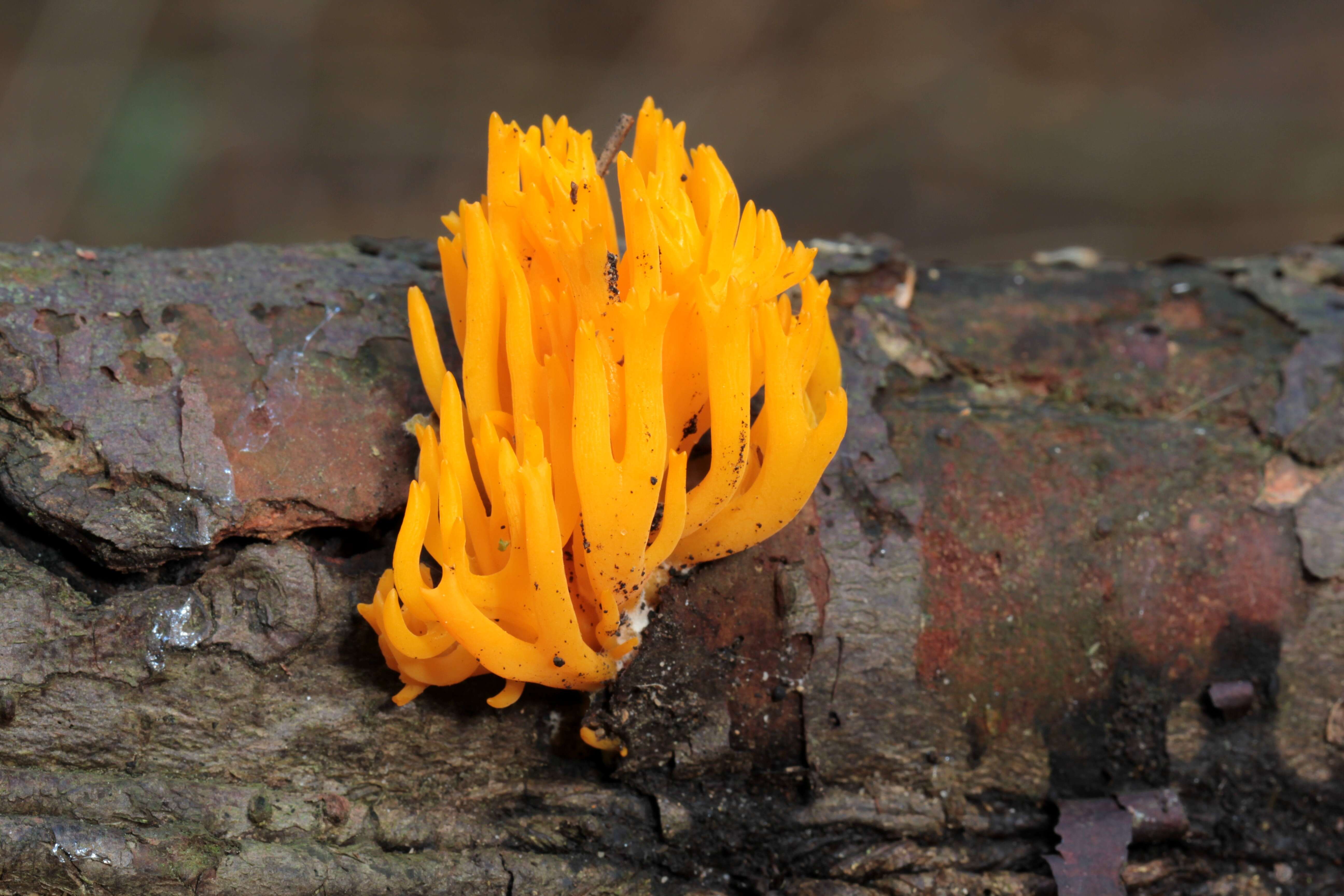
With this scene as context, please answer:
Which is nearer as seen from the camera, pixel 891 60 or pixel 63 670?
pixel 63 670

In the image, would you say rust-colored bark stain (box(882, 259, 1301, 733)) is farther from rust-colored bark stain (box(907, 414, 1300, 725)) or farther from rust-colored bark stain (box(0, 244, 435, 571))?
rust-colored bark stain (box(0, 244, 435, 571))

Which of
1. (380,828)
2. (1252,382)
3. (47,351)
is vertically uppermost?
(1252,382)

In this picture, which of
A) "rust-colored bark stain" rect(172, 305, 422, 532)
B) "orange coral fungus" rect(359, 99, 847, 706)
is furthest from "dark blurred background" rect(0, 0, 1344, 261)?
"orange coral fungus" rect(359, 99, 847, 706)

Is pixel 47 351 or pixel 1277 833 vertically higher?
pixel 47 351

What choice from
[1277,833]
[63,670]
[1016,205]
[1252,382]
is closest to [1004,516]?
[1252,382]

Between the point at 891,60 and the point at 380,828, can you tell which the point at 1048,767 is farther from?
the point at 891,60

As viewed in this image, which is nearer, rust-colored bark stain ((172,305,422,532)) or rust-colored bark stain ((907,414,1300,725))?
rust-colored bark stain ((172,305,422,532))

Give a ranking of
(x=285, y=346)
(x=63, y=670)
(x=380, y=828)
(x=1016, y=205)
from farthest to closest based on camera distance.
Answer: (x=1016, y=205), (x=285, y=346), (x=380, y=828), (x=63, y=670)
